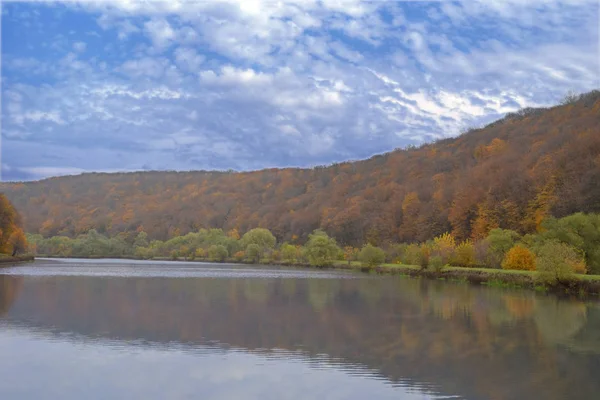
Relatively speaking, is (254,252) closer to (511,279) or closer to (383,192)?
(383,192)

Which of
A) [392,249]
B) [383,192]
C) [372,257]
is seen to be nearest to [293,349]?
[372,257]

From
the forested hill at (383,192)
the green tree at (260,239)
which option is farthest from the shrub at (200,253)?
the forested hill at (383,192)

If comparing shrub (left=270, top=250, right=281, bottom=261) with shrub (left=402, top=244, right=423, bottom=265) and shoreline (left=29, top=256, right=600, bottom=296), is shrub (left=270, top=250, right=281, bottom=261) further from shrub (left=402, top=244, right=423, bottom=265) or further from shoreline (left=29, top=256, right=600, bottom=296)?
shrub (left=402, top=244, right=423, bottom=265)

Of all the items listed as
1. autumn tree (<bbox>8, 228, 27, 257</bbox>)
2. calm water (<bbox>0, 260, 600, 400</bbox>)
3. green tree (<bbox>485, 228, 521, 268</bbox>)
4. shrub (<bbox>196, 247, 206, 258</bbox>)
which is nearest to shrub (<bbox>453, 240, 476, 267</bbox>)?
green tree (<bbox>485, 228, 521, 268</bbox>)

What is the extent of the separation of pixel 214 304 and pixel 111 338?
10.7 metres

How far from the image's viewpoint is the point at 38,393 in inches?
495

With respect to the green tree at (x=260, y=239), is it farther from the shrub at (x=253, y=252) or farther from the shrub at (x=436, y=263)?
the shrub at (x=436, y=263)

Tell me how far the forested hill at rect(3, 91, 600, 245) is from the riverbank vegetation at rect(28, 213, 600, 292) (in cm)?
547

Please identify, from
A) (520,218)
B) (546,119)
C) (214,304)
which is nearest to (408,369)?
(214,304)

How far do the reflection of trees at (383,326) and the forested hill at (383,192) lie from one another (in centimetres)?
2969

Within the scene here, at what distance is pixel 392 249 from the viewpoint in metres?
80.6

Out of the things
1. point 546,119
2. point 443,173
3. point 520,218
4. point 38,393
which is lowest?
point 38,393

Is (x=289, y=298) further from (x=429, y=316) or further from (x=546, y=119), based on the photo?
(x=546, y=119)

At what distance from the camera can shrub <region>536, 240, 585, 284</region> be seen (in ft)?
119
